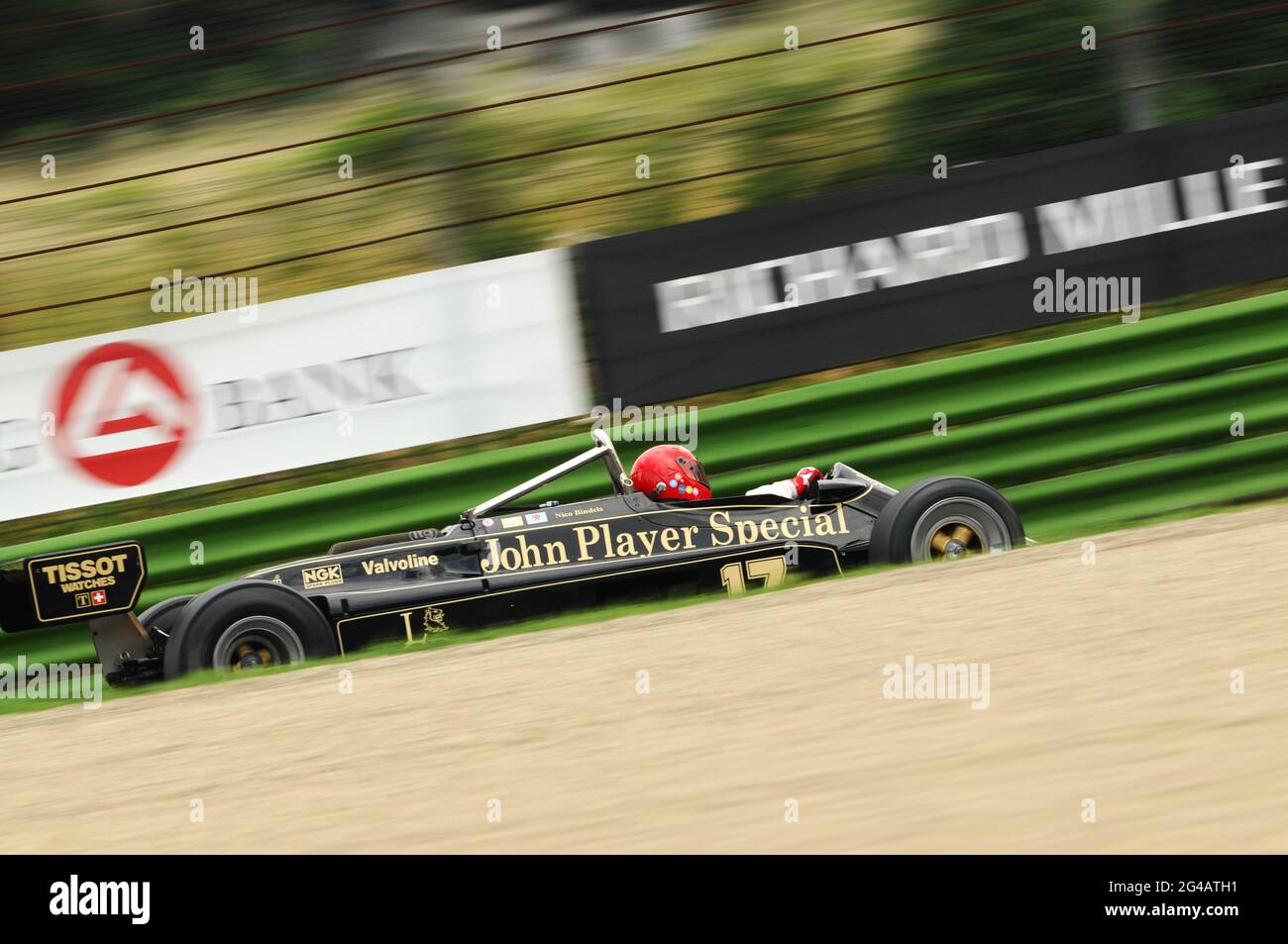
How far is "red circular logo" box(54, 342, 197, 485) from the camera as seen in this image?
27.1 feet

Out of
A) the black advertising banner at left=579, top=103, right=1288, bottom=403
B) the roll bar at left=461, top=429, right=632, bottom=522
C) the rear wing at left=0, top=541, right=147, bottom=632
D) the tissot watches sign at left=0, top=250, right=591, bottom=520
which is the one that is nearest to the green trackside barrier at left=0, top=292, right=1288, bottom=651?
the black advertising banner at left=579, top=103, right=1288, bottom=403

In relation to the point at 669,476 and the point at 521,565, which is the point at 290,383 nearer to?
the point at 521,565

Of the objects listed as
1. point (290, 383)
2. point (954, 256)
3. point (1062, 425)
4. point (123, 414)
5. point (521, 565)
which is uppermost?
point (954, 256)

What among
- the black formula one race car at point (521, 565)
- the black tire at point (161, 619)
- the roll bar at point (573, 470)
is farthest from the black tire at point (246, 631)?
the roll bar at point (573, 470)

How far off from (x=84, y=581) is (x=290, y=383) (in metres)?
1.98

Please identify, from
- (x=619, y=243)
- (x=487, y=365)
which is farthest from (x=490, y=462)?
(x=619, y=243)

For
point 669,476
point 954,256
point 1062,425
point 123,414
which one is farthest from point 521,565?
point 1062,425

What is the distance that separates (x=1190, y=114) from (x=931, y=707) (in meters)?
6.94

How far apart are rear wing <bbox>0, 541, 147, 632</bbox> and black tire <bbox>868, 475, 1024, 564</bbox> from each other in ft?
11.8

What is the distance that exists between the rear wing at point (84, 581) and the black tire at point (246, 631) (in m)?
0.34

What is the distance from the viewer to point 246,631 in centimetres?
671

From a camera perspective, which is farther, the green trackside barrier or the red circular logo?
the green trackside barrier

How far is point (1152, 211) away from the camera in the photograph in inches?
354

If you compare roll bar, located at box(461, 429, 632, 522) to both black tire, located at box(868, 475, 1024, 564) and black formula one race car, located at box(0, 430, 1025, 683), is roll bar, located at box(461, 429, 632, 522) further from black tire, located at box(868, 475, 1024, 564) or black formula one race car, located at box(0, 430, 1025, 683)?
black tire, located at box(868, 475, 1024, 564)
